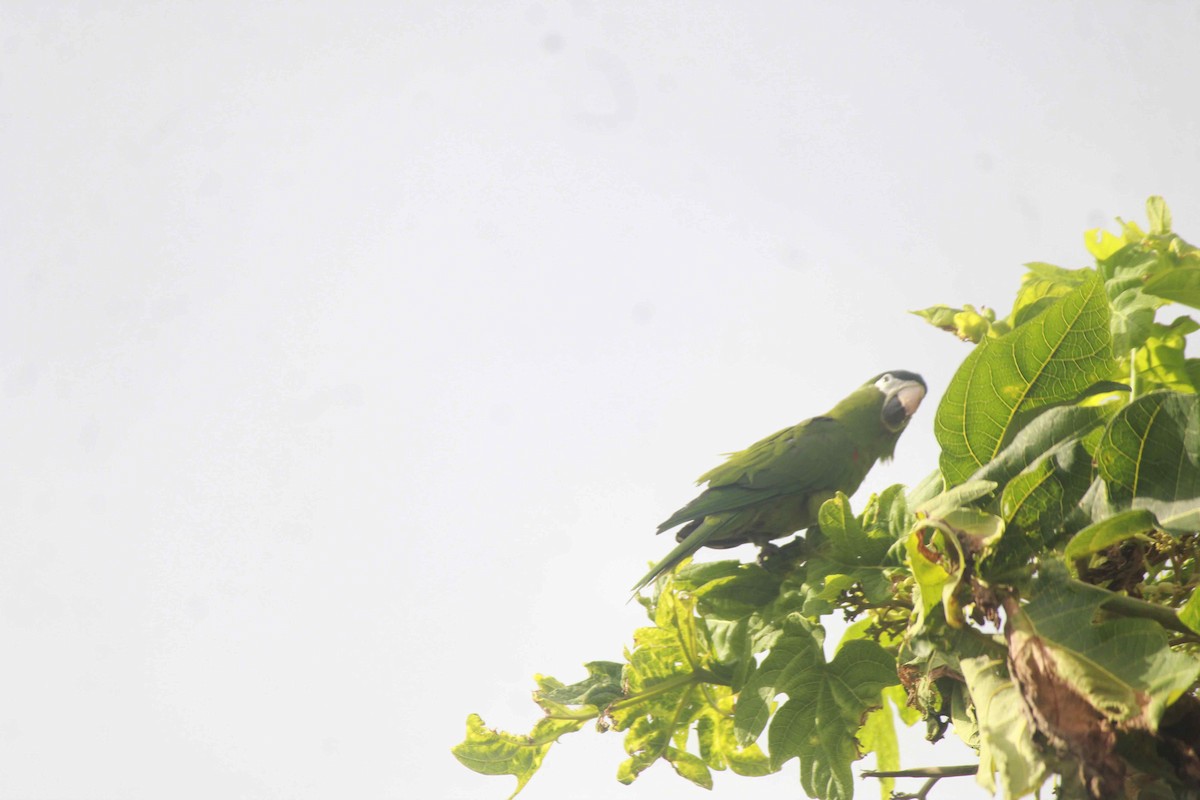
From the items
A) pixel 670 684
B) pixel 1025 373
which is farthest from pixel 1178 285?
pixel 670 684

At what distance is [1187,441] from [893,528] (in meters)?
0.48

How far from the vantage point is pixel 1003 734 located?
40.1 inches

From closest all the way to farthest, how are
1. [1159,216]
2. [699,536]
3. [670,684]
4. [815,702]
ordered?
[815,702] → [670,684] → [1159,216] → [699,536]

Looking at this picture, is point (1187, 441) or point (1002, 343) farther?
point (1002, 343)

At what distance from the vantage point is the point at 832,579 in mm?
1450

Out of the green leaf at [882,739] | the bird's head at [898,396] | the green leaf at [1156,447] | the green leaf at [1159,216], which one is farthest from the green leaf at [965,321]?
the bird's head at [898,396]

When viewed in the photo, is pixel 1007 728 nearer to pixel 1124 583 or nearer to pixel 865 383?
pixel 1124 583

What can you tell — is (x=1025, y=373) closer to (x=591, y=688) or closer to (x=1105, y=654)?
(x=1105, y=654)

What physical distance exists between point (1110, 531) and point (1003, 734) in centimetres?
24

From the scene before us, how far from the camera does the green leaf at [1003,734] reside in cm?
97

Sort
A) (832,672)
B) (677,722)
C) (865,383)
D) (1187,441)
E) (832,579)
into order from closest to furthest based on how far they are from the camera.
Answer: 1. (1187,441)
2. (832,579)
3. (832,672)
4. (677,722)
5. (865,383)

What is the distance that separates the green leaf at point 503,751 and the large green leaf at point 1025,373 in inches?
36.7

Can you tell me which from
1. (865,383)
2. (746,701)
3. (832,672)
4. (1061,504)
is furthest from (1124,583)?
(865,383)

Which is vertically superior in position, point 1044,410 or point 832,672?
point 1044,410
